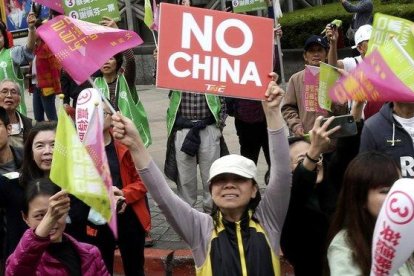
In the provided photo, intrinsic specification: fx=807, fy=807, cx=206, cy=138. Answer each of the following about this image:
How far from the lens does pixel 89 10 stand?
650 centimetres

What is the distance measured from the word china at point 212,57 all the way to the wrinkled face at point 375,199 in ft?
2.67

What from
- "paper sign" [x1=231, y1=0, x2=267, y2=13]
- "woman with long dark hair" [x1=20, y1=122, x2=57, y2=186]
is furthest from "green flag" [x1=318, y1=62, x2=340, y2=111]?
"paper sign" [x1=231, y1=0, x2=267, y2=13]

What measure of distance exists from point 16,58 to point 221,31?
408 centimetres

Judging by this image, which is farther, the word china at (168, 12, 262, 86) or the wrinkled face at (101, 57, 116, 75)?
the wrinkled face at (101, 57, 116, 75)

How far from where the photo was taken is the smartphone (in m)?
3.81

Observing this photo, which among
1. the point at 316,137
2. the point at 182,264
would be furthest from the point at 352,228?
the point at 182,264

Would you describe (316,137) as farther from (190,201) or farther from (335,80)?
(190,201)

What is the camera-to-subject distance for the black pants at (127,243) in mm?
5105

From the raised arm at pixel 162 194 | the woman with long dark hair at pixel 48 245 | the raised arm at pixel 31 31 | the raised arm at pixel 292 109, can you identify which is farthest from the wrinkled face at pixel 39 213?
the raised arm at pixel 31 31

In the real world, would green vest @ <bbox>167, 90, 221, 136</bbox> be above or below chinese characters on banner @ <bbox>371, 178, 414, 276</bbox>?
below

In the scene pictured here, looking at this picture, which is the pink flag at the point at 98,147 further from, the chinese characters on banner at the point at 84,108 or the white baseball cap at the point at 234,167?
the white baseball cap at the point at 234,167

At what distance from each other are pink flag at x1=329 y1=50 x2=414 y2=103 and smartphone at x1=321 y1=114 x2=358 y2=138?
0.36 ft

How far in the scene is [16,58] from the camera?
295 inches

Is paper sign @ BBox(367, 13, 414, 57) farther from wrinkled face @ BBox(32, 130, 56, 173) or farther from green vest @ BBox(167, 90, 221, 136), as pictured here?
green vest @ BBox(167, 90, 221, 136)
